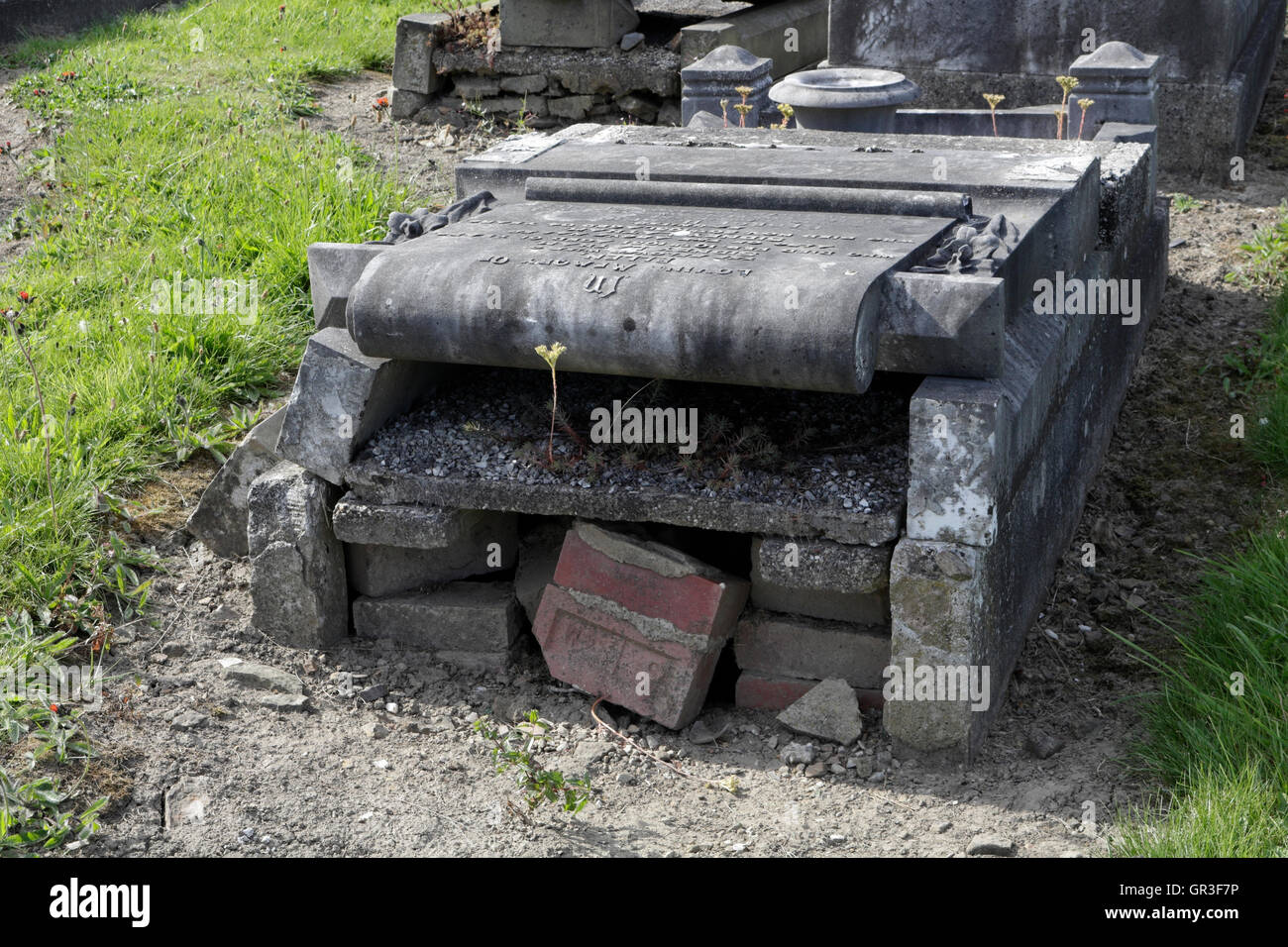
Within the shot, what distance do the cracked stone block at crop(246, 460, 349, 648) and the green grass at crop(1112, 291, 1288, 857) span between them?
2.03 metres

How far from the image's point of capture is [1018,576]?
3.50 metres

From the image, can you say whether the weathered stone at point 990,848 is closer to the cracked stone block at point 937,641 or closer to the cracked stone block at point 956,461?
the cracked stone block at point 937,641

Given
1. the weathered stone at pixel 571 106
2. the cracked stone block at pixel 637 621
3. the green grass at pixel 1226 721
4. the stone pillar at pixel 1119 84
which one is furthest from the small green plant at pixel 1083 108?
the weathered stone at pixel 571 106

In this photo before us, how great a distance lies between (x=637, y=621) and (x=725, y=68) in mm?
3228

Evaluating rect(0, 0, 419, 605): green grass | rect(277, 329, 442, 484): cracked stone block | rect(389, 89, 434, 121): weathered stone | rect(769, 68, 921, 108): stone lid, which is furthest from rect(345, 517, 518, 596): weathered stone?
rect(389, 89, 434, 121): weathered stone

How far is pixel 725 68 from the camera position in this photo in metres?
5.82

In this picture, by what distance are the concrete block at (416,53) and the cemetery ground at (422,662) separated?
2.22 meters

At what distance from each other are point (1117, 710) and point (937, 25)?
4980mm

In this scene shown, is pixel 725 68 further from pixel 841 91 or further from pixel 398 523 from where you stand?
pixel 398 523

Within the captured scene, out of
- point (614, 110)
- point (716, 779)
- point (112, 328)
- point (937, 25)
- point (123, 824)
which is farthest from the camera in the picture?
point (614, 110)

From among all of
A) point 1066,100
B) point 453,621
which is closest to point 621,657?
point 453,621

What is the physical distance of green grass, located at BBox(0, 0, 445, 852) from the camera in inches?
145

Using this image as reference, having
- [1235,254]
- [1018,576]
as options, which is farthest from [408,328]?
[1235,254]

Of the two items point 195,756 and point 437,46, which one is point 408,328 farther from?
point 437,46
